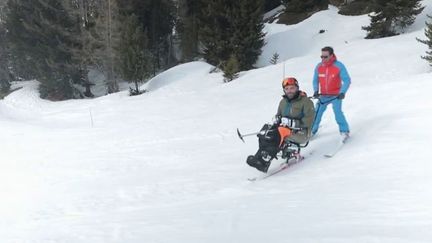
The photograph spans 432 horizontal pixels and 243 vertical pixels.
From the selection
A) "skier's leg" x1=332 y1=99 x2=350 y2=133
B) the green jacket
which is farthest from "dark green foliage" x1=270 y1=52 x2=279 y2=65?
the green jacket

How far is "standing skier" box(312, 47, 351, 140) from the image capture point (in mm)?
8453

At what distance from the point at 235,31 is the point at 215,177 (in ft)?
64.4

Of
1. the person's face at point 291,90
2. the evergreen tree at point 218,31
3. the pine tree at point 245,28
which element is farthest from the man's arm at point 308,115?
the pine tree at point 245,28

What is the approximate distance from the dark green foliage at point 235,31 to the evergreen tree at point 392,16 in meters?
6.86

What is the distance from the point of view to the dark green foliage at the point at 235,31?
85.5 feet

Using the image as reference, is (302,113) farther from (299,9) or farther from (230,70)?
(299,9)

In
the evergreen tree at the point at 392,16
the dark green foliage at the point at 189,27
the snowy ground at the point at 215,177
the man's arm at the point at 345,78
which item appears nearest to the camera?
the snowy ground at the point at 215,177

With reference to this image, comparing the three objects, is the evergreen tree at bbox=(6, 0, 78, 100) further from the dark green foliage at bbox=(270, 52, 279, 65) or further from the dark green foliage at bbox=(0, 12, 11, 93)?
the dark green foliage at bbox=(270, 52, 279, 65)

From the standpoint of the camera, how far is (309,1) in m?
32.9

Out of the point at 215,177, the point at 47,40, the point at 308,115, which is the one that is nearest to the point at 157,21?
the point at 47,40

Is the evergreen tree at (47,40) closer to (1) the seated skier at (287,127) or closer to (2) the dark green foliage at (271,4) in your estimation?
(2) the dark green foliage at (271,4)

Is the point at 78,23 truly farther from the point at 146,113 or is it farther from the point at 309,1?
the point at 309,1

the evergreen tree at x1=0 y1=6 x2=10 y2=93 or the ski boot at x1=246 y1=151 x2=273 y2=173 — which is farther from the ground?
the ski boot at x1=246 y1=151 x2=273 y2=173

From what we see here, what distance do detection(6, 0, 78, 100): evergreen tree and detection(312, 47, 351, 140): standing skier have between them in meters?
24.4
